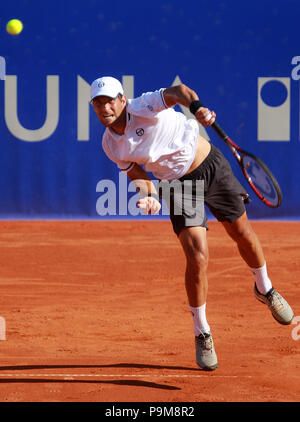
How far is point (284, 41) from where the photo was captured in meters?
8.91

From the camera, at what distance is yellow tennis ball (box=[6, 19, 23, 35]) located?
29.0ft

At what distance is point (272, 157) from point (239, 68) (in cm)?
114

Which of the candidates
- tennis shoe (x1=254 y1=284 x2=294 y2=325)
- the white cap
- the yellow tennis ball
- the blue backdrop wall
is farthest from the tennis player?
the yellow tennis ball

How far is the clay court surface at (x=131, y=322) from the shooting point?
140 inches

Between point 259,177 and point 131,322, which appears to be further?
point 131,322

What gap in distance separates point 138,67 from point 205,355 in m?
5.72

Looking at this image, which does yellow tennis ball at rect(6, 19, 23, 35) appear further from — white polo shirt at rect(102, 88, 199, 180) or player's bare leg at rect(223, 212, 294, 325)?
player's bare leg at rect(223, 212, 294, 325)

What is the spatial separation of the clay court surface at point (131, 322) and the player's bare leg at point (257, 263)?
23cm

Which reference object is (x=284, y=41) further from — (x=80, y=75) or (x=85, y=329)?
(x=85, y=329)

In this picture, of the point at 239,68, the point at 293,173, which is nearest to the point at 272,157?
the point at 293,173

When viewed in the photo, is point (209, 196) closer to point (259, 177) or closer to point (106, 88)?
point (259, 177)

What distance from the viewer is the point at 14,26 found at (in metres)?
8.85

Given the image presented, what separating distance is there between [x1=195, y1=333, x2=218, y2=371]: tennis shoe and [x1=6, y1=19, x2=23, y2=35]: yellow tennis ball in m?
6.03

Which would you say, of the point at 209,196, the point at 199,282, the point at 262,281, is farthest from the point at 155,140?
the point at 262,281
